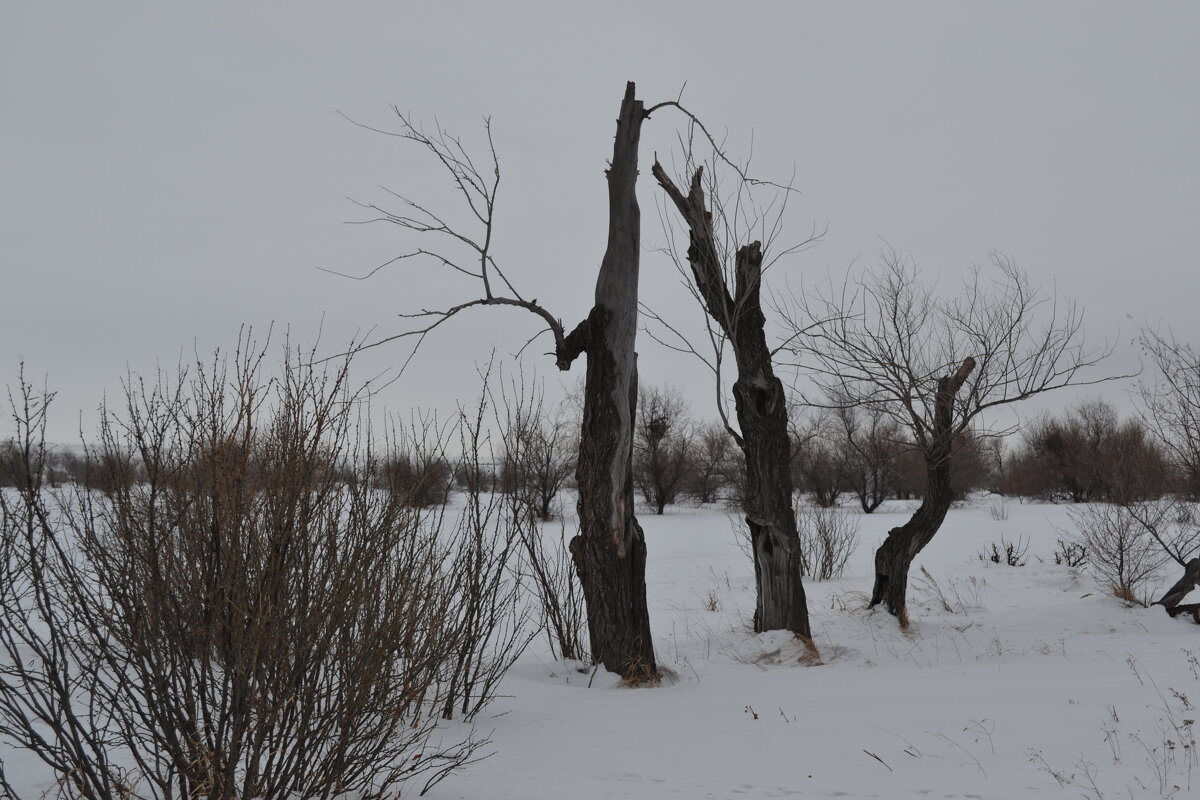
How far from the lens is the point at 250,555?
9.49 feet

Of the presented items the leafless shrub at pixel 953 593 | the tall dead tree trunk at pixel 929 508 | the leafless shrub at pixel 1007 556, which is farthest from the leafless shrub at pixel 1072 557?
the tall dead tree trunk at pixel 929 508

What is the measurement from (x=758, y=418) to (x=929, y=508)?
2623mm

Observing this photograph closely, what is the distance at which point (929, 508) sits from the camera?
884 centimetres

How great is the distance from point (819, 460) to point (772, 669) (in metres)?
27.0

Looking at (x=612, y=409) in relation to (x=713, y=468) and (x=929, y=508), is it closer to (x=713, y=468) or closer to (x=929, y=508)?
(x=929, y=508)

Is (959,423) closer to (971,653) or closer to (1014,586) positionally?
(971,653)

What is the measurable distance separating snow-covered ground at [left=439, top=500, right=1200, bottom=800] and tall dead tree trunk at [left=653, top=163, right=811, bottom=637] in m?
0.46

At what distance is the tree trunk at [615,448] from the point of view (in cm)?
655

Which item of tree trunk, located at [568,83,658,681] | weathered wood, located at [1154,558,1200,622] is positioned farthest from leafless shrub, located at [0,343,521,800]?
weathered wood, located at [1154,558,1200,622]

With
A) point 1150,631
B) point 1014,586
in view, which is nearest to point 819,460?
point 1014,586

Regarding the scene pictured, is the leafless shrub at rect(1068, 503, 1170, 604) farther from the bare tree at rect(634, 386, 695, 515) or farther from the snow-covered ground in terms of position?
the bare tree at rect(634, 386, 695, 515)

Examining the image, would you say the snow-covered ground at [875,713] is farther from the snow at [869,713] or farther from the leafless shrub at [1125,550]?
the leafless shrub at [1125,550]

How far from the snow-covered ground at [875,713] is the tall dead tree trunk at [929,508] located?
380 millimetres

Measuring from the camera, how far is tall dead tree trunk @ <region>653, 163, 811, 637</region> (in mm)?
7719
